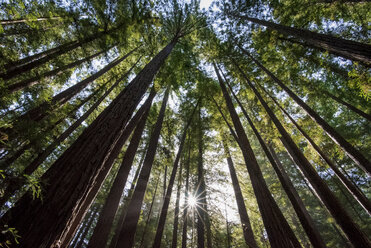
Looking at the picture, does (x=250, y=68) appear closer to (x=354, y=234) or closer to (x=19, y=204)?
(x=354, y=234)

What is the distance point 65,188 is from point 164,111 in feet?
20.3

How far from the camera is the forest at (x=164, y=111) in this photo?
166cm

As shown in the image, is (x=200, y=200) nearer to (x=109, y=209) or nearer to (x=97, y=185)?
(x=109, y=209)

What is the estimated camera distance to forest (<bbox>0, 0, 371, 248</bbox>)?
1659mm

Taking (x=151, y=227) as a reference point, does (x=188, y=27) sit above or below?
above

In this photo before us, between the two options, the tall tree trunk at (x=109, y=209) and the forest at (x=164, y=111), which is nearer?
the forest at (x=164, y=111)

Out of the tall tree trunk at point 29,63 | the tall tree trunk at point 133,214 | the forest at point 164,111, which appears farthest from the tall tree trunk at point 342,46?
the tall tree trunk at point 29,63

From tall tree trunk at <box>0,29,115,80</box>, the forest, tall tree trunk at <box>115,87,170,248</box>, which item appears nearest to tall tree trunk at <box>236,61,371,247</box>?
the forest

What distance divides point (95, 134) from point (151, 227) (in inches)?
597

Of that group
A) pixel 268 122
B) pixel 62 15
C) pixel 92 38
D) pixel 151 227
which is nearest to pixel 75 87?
pixel 92 38

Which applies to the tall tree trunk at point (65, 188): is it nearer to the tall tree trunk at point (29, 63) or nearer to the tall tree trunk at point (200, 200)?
the tall tree trunk at point (29, 63)

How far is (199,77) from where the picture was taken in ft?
28.5

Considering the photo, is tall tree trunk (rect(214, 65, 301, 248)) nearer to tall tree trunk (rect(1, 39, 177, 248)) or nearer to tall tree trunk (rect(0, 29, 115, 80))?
tall tree trunk (rect(1, 39, 177, 248))

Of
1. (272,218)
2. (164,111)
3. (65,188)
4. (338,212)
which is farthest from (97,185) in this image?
(338,212)
